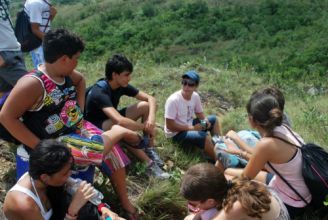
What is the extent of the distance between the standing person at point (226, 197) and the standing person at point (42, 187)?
0.69m

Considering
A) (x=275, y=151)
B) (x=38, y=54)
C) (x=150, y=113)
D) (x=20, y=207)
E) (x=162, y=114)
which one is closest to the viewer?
(x=20, y=207)

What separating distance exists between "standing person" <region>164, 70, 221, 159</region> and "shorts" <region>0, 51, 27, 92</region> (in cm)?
160

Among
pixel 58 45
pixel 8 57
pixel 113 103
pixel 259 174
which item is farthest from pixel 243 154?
pixel 8 57

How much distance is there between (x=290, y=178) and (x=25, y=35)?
298cm

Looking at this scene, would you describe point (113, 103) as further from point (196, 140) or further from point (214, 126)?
point (214, 126)

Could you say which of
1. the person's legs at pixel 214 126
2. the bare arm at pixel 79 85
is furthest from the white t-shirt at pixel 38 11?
the person's legs at pixel 214 126

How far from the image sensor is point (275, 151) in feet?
10.4

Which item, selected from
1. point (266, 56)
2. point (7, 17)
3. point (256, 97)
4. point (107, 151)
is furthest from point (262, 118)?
point (266, 56)

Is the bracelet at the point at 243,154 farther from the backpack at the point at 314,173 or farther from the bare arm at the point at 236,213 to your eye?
the bare arm at the point at 236,213

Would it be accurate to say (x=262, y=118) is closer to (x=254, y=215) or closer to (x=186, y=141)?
(x=254, y=215)

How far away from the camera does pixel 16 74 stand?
12.1 ft

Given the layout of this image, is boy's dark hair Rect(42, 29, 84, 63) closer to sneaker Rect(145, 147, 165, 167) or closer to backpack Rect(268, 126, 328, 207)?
sneaker Rect(145, 147, 165, 167)

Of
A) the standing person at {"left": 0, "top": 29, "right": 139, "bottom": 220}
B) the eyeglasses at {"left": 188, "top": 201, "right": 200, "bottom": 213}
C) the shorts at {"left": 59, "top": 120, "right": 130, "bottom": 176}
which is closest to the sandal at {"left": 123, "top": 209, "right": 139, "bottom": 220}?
the standing person at {"left": 0, "top": 29, "right": 139, "bottom": 220}

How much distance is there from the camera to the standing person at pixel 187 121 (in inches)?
179
